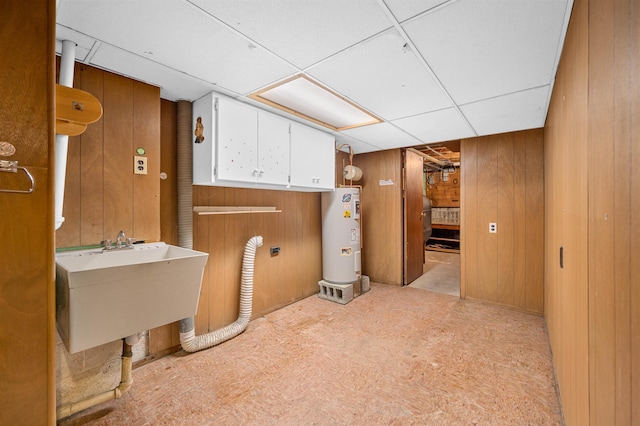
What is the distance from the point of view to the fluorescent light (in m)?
2.25

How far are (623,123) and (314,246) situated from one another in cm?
354

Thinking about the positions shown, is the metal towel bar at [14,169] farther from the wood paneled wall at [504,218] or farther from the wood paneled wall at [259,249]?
the wood paneled wall at [504,218]

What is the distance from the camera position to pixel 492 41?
1571 mm

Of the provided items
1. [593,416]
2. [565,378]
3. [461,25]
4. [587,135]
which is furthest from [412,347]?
[461,25]

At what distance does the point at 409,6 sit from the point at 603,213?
1194 mm

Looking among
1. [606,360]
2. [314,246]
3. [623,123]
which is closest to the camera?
[623,123]

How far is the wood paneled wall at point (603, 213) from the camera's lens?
2.31ft

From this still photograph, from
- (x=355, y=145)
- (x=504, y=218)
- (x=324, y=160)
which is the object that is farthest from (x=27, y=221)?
(x=504, y=218)

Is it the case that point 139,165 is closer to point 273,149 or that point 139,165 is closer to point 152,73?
point 152,73

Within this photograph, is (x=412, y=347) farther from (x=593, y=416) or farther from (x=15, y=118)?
(x=15, y=118)

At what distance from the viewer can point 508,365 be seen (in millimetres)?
2273

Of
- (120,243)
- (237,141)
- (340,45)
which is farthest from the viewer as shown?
(237,141)

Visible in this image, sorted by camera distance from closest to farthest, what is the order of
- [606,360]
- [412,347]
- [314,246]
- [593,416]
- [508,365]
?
1. [606,360]
2. [593,416]
3. [508,365]
4. [412,347]
5. [314,246]

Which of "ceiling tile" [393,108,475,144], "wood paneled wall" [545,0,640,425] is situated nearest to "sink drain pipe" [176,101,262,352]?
"ceiling tile" [393,108,475,144]
